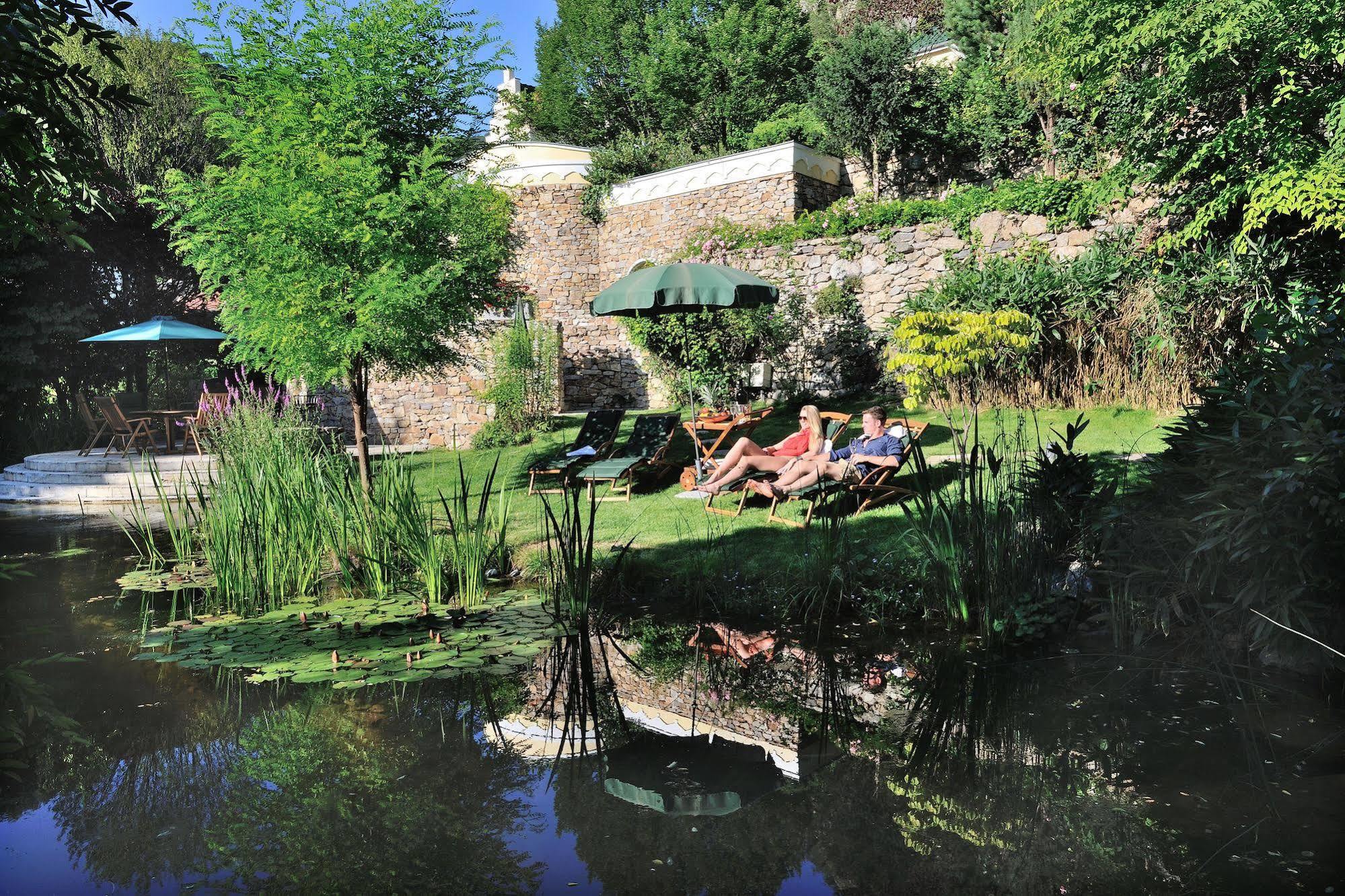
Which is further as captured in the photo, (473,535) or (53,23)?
(473,535)

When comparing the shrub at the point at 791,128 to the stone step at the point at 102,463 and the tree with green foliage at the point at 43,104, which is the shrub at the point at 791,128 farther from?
the tree with green foliage at the point at 43,104

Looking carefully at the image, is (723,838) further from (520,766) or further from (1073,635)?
(1073,635)

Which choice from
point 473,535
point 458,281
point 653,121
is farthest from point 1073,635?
point 653,121

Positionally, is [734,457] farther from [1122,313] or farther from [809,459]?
[1122,313]

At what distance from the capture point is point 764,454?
7.52 metres


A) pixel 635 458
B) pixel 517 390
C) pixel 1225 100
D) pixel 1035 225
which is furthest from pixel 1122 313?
pixel 517 390

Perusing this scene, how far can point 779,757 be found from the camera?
10.5 feet

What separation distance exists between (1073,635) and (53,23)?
4.47 m

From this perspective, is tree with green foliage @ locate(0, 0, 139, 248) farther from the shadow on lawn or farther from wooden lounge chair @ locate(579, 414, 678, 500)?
wooden lounge chair @ locate(579, 414, 678, 500)

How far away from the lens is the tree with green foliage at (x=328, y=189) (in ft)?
20.9

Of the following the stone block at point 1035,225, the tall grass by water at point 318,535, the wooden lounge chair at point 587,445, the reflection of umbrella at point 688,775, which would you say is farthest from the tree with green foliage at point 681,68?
the reflection of umbrella at point 688,775

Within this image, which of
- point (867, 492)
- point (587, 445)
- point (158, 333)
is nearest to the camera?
point (867, 492)

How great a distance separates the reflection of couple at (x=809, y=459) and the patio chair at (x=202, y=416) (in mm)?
3889

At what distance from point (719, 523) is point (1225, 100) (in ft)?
25.7
